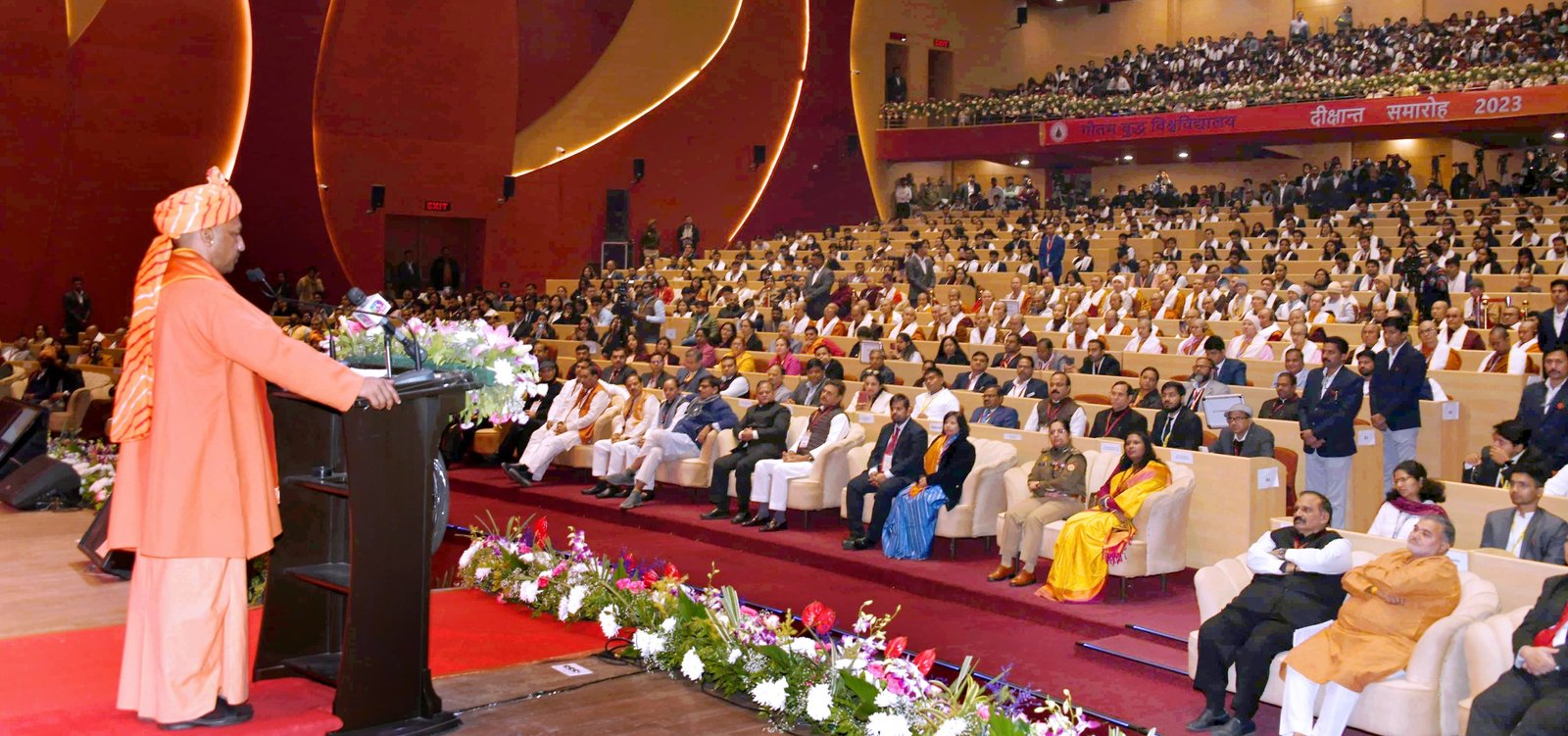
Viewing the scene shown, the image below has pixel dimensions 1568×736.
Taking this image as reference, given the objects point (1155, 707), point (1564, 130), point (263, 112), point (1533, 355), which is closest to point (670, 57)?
point (263, 112)

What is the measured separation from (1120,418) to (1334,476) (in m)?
1.22

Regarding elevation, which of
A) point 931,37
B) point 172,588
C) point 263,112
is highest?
point 931,37

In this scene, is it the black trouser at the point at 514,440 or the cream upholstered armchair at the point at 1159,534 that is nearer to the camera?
the cream upholstered armchair at the point at 1159,534

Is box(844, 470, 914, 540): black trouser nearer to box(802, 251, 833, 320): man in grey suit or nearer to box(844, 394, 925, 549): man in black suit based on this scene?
box(844, 394, 925, 549): man in black suit

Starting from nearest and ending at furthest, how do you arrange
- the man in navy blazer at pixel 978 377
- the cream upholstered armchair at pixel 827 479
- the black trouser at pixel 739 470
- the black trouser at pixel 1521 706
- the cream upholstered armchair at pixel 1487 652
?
1. the black trouser at pixel 1521 706
2. the cream upholstered armchair at pixel 1487 652
3. the cream upholstered armchair at pixel 827 479
4. the black trouser at pixel 739 470
5. the man in navy blazer at pixel 978 377

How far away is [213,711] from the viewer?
3496 millimetres

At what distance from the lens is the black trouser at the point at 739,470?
345 inches

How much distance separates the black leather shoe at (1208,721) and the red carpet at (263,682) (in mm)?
2215

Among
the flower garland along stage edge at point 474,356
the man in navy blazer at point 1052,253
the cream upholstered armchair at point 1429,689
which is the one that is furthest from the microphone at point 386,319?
the man in navy blazer at point 1052,253

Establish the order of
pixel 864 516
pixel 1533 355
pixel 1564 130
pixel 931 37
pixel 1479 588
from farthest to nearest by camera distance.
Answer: pixel 931 37
pixel 1564 130
pixel 1533 355
pixel 864 516
pixel 1479 588

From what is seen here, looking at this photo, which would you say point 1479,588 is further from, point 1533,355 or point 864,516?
point 1533,355

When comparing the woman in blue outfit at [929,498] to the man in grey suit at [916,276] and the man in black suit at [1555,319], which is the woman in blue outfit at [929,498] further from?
the man in grey suit at [916,276]

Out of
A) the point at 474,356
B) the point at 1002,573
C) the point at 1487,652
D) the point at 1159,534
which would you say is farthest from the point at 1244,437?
the point at 474,356

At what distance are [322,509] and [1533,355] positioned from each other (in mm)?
7865
